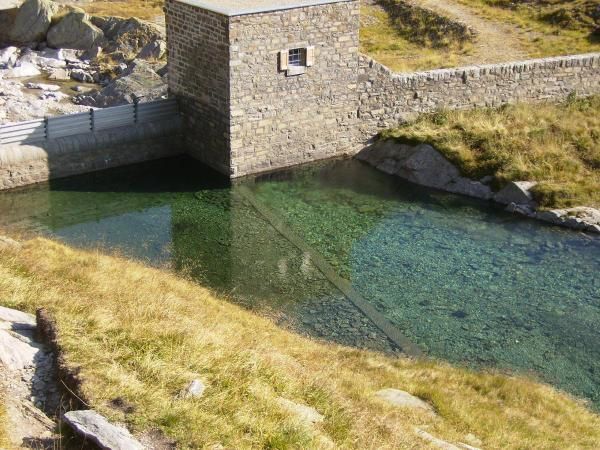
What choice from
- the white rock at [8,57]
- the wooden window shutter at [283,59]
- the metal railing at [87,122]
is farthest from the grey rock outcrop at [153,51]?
the wooden window shutter at [283,59]

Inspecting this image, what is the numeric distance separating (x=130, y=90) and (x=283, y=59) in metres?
6.87

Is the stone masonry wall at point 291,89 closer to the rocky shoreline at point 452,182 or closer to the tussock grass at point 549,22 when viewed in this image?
the rocky shoreline at point 452,182

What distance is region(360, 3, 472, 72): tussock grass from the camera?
95.7ft

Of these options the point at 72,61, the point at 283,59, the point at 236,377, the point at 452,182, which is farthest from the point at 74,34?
the point at 236,377

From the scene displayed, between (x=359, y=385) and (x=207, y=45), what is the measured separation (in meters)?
12.7

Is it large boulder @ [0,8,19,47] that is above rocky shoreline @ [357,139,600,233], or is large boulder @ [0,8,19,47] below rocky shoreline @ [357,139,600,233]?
above

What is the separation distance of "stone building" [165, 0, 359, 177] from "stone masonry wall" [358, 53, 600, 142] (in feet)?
2.66

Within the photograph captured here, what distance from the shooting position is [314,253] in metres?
19.1

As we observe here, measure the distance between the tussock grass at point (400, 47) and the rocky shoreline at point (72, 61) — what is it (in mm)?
7943

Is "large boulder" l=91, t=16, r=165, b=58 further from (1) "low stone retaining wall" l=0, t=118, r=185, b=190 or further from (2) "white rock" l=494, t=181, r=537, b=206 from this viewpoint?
(2) "white rock" l=494, t=181, r=537, b=206

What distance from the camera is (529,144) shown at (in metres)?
23.2

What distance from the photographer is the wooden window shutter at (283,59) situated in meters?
22.0

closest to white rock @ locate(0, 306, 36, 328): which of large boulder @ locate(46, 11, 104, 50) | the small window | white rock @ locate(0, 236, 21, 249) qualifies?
white rock @ locate(0, 236, 21, 249)

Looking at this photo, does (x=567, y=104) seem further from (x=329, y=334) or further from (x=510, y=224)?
(x=329, y=334)
